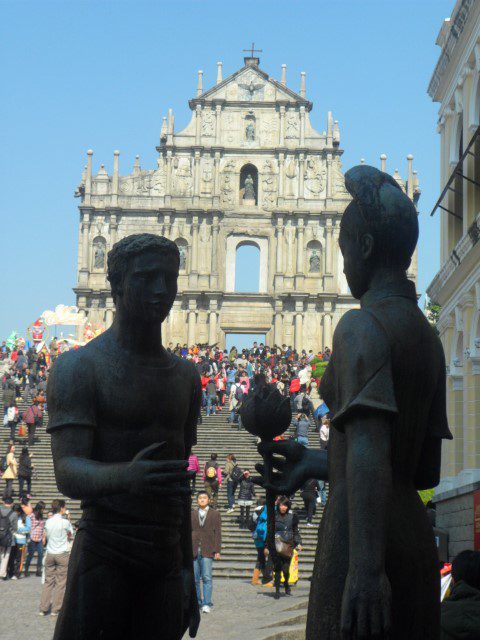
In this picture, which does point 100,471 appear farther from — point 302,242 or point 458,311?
point 302,242

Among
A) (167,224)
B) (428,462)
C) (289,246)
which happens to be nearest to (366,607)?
(428,462)

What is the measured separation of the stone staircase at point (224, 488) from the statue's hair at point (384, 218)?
1204 cm

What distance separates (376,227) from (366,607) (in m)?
1.03

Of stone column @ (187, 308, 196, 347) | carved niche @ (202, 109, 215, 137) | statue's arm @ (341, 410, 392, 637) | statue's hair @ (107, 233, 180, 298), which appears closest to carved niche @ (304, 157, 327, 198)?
carved niche @ (202, 109, 215, 137)

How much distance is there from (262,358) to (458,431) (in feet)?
58.9

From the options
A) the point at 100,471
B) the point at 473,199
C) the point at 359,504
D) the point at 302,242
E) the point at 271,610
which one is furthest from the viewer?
the point at 302,242

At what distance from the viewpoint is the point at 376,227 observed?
3166 mm

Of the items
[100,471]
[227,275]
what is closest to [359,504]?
[100,471]

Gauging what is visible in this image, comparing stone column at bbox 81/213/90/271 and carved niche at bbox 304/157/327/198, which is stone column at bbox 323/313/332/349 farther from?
stone column at bbox 81/213/90/271

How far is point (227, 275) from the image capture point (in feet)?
169

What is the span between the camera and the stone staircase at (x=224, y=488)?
61.1 ft

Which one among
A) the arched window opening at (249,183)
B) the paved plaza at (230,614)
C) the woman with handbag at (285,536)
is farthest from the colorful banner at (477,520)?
the arched window opening at (249,183)

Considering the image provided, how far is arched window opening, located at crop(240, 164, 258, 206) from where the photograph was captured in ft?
172

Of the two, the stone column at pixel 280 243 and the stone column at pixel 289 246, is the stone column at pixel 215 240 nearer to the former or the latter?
the stone column at pixel 280 243
